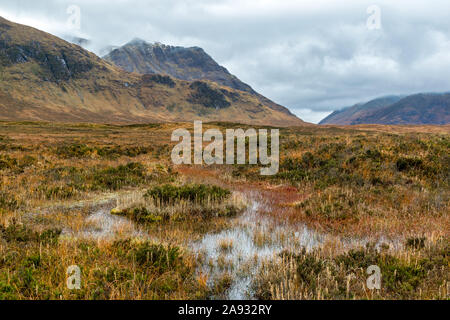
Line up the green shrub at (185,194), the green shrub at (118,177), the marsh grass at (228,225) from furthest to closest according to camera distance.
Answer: the green shrub at (118,177), the green shrub at (185,194), the marsh grass at (228,225)

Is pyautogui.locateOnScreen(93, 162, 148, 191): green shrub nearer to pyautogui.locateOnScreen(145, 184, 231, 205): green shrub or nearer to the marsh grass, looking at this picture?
the marsh grass

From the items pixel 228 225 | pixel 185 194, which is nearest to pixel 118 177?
pixel 185 194

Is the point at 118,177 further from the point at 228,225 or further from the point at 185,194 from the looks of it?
the point at 228,225

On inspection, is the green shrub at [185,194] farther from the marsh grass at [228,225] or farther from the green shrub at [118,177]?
the green shrub at [118,177]

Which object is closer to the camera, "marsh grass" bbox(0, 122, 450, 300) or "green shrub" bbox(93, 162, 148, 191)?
"marsh grass" bbox(0, 122, 450, 300)

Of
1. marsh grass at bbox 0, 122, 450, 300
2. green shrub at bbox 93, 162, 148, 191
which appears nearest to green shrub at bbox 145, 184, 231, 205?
marsh grass at bbox 0, 122, 450, 300

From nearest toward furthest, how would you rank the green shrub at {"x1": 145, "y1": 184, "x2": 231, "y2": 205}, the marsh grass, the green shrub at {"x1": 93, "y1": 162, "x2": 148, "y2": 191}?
the marsh grass, the green shrub at {"x1": 145, "y1": 184, "x2": 231, "y2": 205}, the green shrub at {"x1": 93, "y1": 162, "x2": 148, "y2": 191}

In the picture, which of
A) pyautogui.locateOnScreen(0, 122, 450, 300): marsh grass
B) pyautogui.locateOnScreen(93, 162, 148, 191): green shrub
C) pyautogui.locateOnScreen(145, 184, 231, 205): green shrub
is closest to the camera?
pyautogui.locateOnScreen(0, 122, 450, 300): marsh grass

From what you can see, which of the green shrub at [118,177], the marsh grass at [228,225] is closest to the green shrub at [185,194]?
the marsh grass at [228,225]

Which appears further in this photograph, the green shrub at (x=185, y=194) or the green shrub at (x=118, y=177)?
the green shrub at (x=118, y=177)
